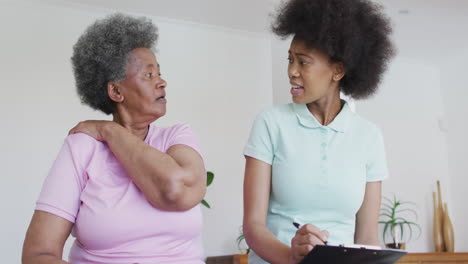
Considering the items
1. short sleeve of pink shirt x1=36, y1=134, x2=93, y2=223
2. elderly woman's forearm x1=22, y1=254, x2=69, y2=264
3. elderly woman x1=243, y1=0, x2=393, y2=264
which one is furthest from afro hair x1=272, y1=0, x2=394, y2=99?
elderly woman's forearm x1=22, y1=254, x2=69, y2=264

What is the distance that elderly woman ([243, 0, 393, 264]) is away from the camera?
1.67 metres

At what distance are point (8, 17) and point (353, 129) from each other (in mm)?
3923

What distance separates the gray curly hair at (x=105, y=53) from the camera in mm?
1733

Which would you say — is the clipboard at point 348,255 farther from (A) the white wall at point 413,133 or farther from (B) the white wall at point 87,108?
(A) the white wall at point 413,133

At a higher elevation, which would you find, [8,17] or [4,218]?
[8,17]

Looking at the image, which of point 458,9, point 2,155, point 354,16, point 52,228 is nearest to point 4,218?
point 2,155

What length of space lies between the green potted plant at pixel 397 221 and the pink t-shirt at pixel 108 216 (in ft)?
14.8

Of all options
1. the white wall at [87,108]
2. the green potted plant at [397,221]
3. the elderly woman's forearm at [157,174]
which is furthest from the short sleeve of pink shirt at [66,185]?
→ the green potted plant at [397,221]

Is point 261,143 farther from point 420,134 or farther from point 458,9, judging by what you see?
point 420,134

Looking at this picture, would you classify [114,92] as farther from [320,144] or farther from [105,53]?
[320,144]

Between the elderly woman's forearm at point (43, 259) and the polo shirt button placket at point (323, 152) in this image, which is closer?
the elderly woman's forearm at point (43, 259)

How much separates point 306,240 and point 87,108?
4.02 metres

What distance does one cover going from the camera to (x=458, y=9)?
518cm

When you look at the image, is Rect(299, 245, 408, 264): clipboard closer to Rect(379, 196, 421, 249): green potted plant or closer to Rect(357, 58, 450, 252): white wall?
Rect(379, 196, 421, 249): green potted plant
